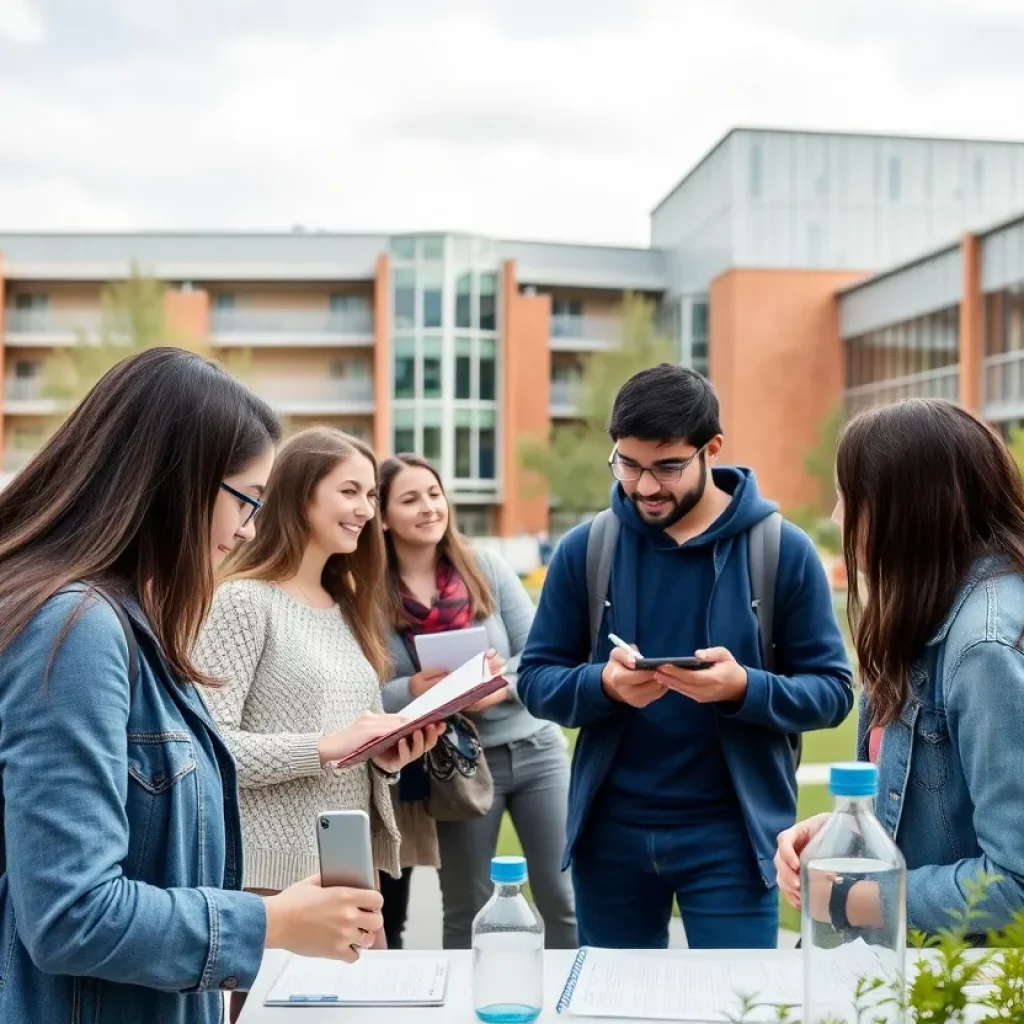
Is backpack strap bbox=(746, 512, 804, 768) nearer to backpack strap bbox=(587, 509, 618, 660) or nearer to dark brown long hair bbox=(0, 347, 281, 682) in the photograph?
backpack strap bbox=(587, 509, 618, 660)

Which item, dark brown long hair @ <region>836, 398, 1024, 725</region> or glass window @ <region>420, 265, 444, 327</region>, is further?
glass window @ <region>420, 265, 444, 327</region>

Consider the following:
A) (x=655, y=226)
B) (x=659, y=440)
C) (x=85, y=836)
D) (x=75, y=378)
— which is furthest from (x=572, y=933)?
(x=655, y=226)

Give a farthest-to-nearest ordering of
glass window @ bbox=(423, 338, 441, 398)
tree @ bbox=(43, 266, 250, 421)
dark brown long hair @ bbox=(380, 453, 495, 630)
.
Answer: glass window @ bbox=(423, 338, 441, 398) < tree @ bbox=(43, 266, 250, 421) < dark brown long hair @ bbox=(380, 453, 495, 630)

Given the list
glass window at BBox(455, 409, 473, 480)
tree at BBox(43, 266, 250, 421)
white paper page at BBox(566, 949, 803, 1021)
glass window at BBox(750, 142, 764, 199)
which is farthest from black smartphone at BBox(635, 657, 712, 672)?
glass window at BBox(455, 409, 473, 480)

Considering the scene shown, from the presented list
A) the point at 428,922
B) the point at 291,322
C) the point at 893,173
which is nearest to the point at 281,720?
the point at 428,922

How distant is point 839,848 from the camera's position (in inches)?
66.6

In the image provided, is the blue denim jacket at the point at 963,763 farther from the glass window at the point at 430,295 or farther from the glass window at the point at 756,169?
the glass window at the point at 430,295

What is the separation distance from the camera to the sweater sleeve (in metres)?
3.04

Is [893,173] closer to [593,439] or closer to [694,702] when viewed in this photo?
[593,439]

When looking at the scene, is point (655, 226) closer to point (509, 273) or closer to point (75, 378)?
point (509, 273)

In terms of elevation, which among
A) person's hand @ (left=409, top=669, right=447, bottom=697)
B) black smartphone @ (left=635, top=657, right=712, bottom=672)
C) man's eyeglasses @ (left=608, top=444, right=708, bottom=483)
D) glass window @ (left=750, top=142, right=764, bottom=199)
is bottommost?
person's hand @ (left=409, top=669, right=447, bottom=697)

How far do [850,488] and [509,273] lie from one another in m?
40.9

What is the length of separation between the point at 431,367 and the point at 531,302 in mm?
4006

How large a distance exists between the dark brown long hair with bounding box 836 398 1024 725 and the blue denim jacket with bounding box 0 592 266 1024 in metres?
1.12
